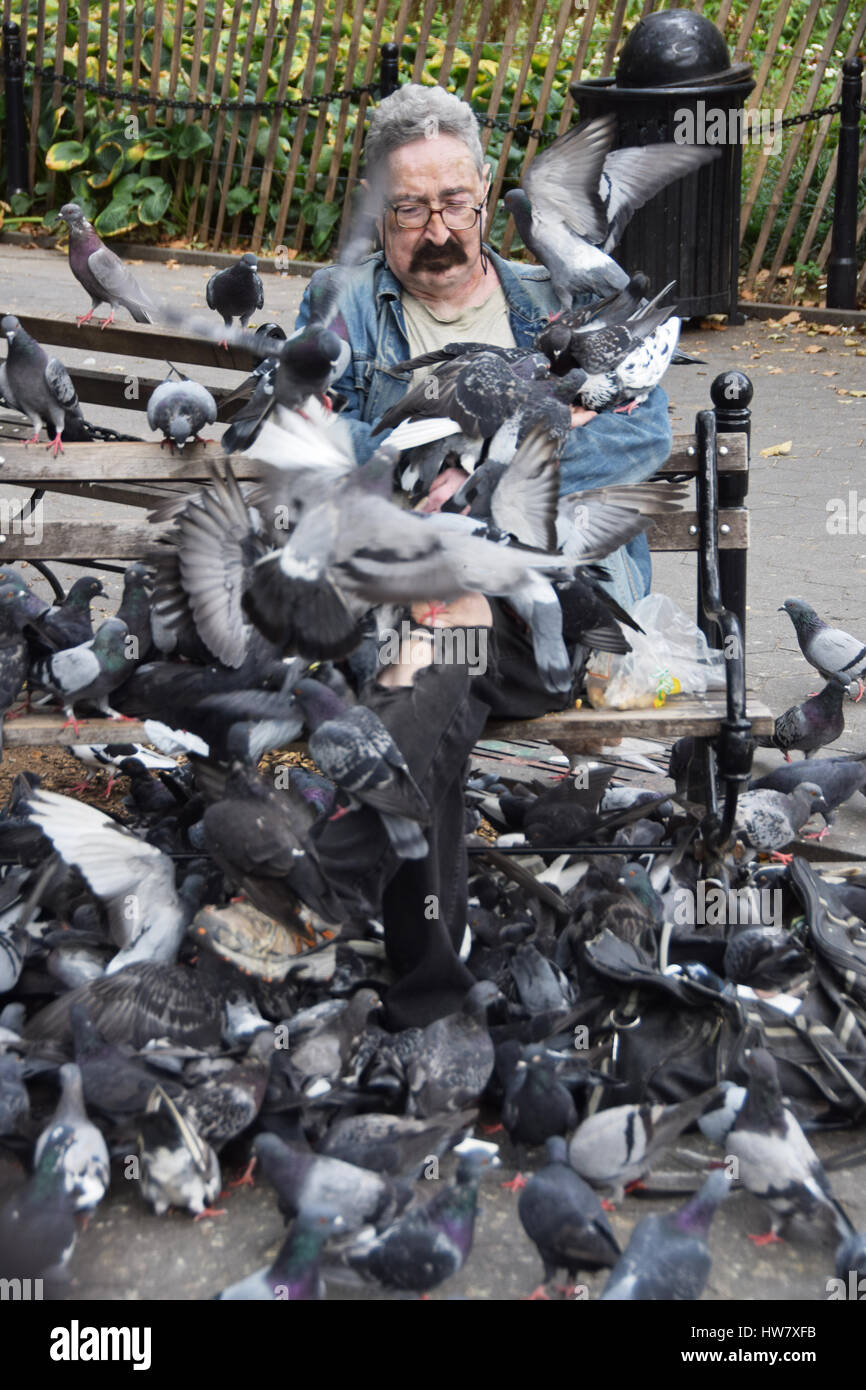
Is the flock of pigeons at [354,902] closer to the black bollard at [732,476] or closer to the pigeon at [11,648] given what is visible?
the pigeon at [11,648]

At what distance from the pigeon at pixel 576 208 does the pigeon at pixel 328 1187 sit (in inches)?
89.4

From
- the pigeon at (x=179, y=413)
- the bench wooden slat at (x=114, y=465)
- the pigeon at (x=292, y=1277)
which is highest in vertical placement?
the pigeon at (x=179, y=413)

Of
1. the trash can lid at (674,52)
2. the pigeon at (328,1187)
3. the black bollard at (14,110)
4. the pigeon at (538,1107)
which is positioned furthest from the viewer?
the black bollard at (14,110)

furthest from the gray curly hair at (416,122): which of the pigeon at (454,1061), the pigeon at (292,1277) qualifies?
the pigeon at (292,1277)

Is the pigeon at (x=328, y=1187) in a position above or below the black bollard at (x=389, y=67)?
below

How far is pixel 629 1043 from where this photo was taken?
114 inches

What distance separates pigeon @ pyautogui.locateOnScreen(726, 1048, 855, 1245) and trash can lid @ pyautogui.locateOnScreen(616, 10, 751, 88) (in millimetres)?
6819

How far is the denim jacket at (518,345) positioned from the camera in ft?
11.3

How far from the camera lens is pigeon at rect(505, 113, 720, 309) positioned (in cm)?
A: 382

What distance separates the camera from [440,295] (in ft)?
12.3

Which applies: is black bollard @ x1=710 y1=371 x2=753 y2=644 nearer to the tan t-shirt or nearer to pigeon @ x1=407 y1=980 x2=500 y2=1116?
the tan t-shirt

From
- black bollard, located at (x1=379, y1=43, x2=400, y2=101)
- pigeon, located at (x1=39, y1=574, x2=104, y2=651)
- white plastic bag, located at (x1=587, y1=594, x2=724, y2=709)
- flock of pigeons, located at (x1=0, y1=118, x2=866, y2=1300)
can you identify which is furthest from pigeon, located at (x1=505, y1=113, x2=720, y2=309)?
black bollard, located at (x1=379, y1=43, x2=400, y2=101)
